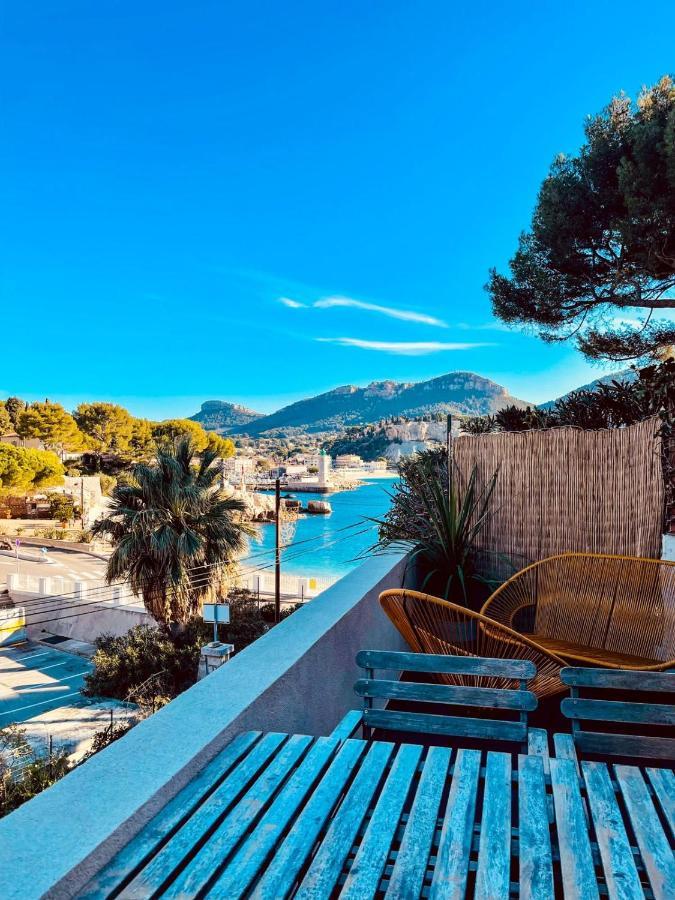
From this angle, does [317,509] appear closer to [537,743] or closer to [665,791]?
[537,743]

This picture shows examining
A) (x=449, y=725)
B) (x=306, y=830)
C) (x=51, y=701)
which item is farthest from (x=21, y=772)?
(x=306, y=830)

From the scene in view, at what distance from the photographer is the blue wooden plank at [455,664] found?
63.5 inches

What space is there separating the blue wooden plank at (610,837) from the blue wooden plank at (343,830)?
42cm

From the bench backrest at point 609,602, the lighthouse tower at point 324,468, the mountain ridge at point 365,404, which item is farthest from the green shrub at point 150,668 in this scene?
the lighthouse tower at point 324,468

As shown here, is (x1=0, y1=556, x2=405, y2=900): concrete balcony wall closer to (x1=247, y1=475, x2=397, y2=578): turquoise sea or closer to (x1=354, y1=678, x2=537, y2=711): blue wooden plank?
(x1=354, y1=678, x2=537, y2=711): blue wooden plank

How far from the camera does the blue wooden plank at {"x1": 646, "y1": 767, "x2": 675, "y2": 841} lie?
1.05 m

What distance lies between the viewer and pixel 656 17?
5.87 meters

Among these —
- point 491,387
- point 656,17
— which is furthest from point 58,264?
point 656,17

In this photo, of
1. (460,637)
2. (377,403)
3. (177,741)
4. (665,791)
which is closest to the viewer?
(665,791)

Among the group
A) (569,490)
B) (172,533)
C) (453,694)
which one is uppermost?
(569,490)

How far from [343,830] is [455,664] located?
752 mm

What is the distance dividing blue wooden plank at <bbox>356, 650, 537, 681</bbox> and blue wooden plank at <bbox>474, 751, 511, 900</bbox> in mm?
381

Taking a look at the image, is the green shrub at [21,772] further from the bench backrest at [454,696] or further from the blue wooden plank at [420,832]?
the blue wooden plank at [420,832]

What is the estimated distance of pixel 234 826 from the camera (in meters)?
1.03
